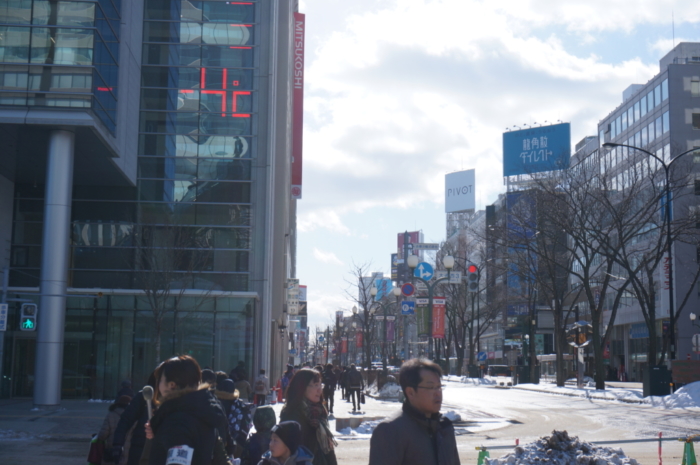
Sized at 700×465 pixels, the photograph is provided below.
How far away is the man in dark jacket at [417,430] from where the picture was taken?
175 inches

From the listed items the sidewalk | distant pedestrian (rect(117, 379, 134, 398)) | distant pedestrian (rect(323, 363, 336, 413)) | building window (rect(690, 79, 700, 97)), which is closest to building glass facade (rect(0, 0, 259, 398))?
the sidewalk

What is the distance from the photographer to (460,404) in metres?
33.8

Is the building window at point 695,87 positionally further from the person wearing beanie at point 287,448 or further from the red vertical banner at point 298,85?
the person wearing beanie at point 287,448

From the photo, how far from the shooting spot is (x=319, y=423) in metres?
6.71

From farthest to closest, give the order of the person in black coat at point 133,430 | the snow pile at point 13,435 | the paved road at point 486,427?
1. the snow pile at point 13,435
2. the paved road at point 486,427
3. the person in black coat at point 133,430

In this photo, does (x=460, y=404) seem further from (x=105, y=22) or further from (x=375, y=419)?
(x=105, y=22)

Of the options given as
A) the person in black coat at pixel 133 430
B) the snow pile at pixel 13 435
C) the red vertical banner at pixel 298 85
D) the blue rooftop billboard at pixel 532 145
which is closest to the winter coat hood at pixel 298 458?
the person in black coat at pixel 133 430

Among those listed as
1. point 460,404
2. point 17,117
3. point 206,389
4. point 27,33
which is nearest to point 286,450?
point 206,389

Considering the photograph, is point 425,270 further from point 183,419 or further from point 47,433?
point 183,419

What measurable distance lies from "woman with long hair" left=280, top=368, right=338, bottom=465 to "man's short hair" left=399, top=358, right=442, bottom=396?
6.95 ft

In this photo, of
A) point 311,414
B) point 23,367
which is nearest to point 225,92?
point 23,367

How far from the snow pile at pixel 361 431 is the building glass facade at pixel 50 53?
1491cm

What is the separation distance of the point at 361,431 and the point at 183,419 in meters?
16.4

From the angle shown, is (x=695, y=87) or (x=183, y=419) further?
(x=695, y=87)
